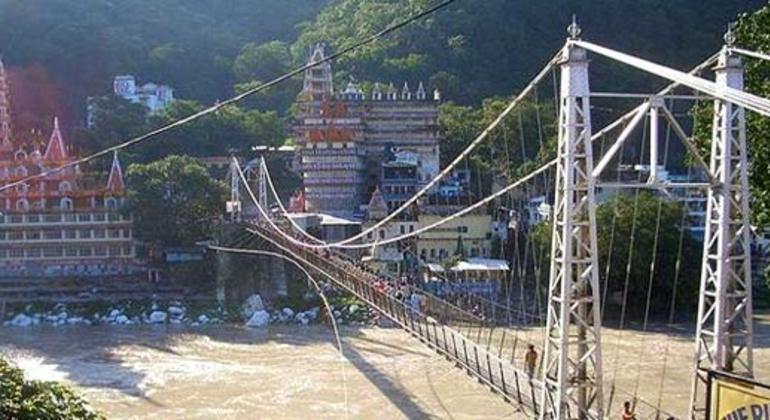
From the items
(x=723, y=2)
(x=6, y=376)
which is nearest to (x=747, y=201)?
(x=6, y=376)

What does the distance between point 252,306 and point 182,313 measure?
119 centimetres

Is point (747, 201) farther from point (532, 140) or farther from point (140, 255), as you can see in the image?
point (532, 140)

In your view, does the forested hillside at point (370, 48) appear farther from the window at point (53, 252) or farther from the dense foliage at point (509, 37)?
the window at point (53, 252)

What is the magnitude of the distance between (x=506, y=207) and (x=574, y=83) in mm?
15214

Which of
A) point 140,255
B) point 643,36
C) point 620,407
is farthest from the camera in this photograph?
point 643,36

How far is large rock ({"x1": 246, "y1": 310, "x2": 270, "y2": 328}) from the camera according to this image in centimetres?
1603

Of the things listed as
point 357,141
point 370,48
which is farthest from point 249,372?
point 370,48

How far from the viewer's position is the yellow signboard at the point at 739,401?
2.72m

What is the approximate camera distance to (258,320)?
1611 cm

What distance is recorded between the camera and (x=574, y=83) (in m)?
4.84

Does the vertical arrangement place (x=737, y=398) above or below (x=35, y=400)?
above

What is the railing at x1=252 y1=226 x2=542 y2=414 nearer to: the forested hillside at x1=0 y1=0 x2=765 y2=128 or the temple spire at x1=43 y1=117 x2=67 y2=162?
the temple spire at x1=43 y1=117 x2=67 y2=162

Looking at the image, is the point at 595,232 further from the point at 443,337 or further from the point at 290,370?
the point at 290,370

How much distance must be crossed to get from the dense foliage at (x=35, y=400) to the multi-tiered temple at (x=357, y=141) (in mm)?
15534
